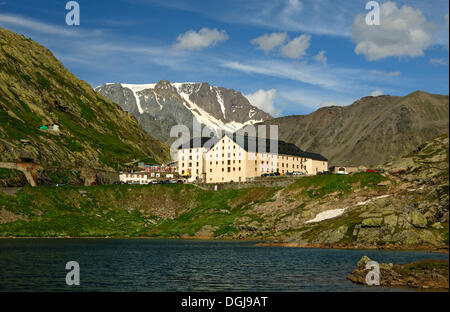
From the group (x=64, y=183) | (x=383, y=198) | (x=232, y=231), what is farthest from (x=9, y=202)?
(x=383, y=198)

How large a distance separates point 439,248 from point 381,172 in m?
62.1

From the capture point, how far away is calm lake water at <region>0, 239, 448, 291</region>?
60.4 metres

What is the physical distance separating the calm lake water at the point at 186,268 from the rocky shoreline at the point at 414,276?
8.45 ft

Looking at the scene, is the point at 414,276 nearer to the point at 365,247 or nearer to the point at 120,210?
the point at 365,247

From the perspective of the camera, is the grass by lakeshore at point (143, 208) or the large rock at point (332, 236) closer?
the large rock at point (332, 236)

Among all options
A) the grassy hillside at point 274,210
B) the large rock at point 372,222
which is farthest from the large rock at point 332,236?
the large rock at point 372,222

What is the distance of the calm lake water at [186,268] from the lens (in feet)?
198

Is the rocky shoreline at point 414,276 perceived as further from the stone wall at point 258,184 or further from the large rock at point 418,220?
the stone wall at point 258,184

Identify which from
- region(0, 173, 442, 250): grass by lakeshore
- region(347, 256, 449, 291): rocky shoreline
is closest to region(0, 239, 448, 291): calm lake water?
region(347, 256, 449, 291): rocky shoreline

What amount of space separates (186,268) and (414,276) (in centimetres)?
3279

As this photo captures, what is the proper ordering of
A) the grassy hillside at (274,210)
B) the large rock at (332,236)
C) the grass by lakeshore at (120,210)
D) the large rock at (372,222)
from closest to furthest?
the grassy hillside at (274,210) → the large rock at (372,222) → the large rock at (332,236) → the grass by lakeshore at (120,210)

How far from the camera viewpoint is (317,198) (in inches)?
5851

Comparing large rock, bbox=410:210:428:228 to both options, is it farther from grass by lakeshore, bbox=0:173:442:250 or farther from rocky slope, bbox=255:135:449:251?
grass by lakeshore, bbox=0:173:442:250
